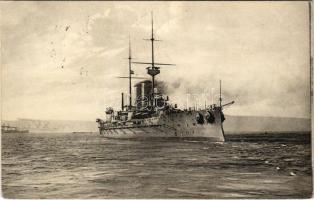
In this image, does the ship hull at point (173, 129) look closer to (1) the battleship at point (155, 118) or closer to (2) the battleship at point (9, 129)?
(1) the battleship at point (155, 118)

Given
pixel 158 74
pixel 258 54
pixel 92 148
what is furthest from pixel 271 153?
pixel 92 148

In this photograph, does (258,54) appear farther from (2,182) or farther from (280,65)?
(2,182)

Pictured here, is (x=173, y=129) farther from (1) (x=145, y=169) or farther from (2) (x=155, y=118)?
(1) (x=145, y=169)

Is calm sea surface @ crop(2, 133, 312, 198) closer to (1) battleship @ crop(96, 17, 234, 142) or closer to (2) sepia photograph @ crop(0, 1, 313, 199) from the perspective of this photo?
(2) sepia photograph @ crop(0, 1, 313, 199)

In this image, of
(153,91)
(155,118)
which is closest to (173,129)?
(155,118)

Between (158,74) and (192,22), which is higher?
(192,22)

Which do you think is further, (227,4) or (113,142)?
(113,142)
